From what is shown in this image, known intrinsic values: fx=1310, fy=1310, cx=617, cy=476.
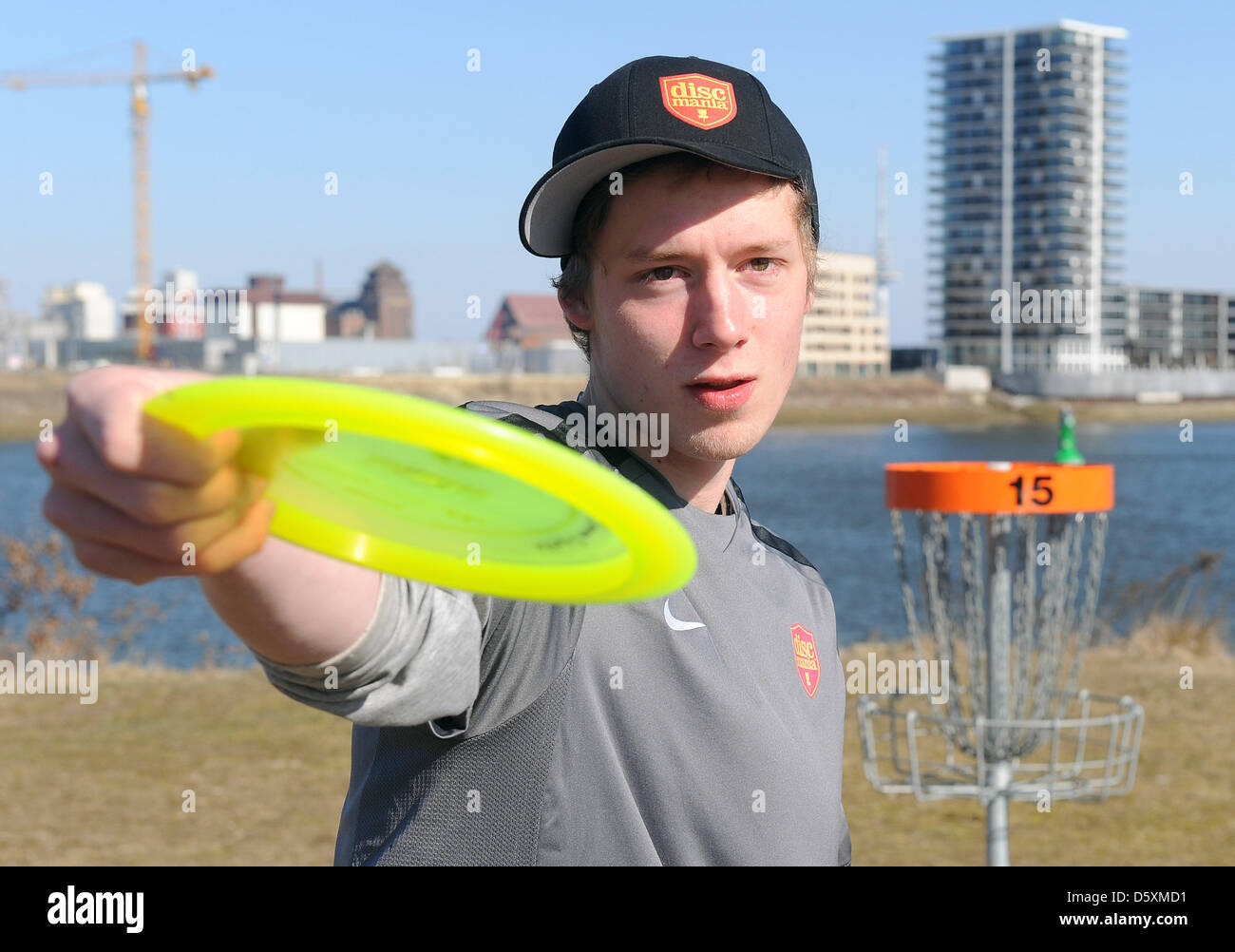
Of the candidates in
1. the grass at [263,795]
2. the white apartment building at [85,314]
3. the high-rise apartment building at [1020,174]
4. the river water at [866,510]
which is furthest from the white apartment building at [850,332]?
the grass at [263,795]

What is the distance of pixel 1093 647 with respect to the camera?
12.9 m

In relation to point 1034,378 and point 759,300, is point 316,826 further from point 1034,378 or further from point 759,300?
point 1034,378

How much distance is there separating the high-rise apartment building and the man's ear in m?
129

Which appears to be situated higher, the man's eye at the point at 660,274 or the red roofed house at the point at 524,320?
the red roofed house at the point at 524,320

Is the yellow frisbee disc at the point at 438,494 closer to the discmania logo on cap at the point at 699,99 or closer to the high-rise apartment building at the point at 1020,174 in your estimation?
the discmania logo on cap at the point at 699,99

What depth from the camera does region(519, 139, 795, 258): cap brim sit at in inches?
70.1

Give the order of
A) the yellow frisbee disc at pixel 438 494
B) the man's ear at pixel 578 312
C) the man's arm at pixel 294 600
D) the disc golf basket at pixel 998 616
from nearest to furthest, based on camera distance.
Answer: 1. the yellow frisbee disc at pixel 438 494
2. the man's arm at pixel 294 600
3. the man's ear at pixel 578 312
4. the disc golf basket at pixel 998 616

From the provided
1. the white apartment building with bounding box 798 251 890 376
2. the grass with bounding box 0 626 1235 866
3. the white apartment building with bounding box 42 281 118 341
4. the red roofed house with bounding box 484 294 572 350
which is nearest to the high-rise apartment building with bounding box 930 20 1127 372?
the white apartment building with bounding box 798 251 890 376

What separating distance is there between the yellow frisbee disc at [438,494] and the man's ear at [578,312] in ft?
2.67

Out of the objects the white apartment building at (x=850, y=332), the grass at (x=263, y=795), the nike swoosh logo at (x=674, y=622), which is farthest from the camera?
the white apartment building at (x=850, y=332)

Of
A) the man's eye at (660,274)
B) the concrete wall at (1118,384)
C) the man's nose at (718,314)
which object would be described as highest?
the concrete wall at (1118,384)

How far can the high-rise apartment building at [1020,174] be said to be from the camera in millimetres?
128875

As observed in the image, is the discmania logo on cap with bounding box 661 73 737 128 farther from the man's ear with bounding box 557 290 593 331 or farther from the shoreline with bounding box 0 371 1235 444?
the shoreline with bounding box 0 371 1235 444
